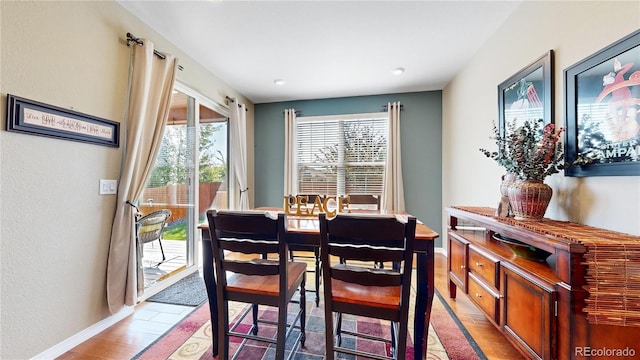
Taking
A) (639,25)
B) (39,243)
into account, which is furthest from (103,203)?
(639,25)

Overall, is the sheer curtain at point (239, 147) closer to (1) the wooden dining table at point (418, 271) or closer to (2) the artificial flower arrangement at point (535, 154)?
(1) the wooden dining table at point (418, 271)

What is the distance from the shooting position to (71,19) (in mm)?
1750

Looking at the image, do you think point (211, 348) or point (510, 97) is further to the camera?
point (510, 97)

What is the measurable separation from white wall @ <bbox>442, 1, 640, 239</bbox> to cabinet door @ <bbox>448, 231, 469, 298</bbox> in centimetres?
60

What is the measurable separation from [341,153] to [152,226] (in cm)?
297

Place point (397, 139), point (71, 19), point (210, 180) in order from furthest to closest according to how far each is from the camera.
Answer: point (397, 139)
point (210, 180)
point (71, 19)

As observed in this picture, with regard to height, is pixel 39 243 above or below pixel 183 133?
below

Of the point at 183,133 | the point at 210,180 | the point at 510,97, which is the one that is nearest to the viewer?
the point at 510,97

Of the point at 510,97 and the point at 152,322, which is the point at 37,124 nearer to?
the point at 152,322

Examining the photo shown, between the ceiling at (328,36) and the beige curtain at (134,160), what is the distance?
0.54m

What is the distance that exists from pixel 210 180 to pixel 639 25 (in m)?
4.00

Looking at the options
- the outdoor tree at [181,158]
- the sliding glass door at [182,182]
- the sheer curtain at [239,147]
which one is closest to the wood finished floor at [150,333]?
the sliding glass door at [182,182]

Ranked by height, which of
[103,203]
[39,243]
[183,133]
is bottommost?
[39,243]

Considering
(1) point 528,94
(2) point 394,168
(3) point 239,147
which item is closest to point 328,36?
(1) point 528,94
